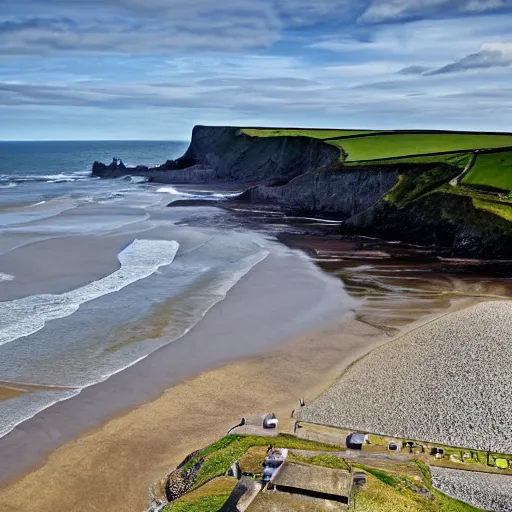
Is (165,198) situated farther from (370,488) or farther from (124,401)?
(370,488)

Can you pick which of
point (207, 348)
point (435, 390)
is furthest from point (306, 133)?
point (435, 390)

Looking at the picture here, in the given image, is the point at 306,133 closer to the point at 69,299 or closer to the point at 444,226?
the point at 444,226

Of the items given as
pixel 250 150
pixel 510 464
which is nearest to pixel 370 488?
pixel 510 464

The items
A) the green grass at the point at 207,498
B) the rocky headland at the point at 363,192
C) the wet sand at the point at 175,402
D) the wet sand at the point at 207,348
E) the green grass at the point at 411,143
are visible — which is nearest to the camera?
the green grass at the point at 207,498

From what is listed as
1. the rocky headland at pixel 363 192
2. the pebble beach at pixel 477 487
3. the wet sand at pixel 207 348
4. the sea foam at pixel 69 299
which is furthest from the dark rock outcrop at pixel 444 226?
the pebble beach at pixel 477 487

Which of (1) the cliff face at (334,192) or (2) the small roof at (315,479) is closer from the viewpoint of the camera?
(2) the small roof at (315,479)

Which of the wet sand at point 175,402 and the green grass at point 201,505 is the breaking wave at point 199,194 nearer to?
the wet sand at point 175,402
